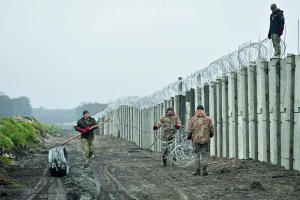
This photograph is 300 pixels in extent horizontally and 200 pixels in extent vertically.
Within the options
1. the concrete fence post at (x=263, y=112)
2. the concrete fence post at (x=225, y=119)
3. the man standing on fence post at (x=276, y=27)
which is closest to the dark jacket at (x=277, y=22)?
the man standing on fence post at (x=276, y=27)

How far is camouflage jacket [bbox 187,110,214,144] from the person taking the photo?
45.9 ft

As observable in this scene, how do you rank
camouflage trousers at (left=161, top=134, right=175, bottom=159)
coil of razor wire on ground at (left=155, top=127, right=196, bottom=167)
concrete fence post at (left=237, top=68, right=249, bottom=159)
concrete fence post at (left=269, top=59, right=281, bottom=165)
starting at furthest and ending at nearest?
1. camouflage trousers at (left=161, top=134, right=175, bottom=159)
2. coil of razor wire on ground at (left=155, top=127, right=196, bottom=167)
3. concrete fence post at (left=237, top=68, right=249, bottom=159)
4. concrete fence post at (left=269, top=59, right=281, bottom=165)

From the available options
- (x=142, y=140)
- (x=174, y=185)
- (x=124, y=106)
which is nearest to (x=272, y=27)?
(x=174, y=185)

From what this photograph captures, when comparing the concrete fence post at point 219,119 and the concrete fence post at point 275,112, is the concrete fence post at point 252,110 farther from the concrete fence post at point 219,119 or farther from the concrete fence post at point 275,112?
the concrete fence post at point 219,119

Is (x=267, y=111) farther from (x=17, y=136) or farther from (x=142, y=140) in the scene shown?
(x=142, y=140)

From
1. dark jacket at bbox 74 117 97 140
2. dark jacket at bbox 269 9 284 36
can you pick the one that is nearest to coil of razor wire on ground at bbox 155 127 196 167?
dark jacket at bbox 74 117 97 140

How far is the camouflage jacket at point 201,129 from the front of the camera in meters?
14.0

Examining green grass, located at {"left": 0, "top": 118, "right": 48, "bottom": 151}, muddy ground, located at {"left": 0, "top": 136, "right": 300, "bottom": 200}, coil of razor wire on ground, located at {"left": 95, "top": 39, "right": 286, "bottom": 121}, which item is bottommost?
muddy ground, located at {"left": 0, "top": 136, "right": 300, "bottom": 200}

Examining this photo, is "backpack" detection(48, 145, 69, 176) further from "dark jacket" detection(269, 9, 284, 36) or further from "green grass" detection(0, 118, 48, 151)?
"dark jacket" detection(269, 9, 284, 36)

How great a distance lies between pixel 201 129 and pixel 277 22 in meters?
3.23

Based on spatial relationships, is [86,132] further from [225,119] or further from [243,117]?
[243,117]

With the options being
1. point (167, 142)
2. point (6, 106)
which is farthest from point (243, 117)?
point (6, 106)

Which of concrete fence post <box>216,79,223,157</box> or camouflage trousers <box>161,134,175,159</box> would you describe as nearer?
camouflage trousers <box>161,134,175,159</box>

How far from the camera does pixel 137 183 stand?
42.0 ft
